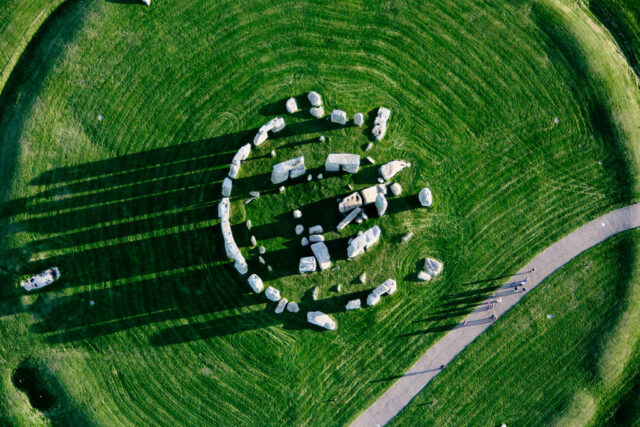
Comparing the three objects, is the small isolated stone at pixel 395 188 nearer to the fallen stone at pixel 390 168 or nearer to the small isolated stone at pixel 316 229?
the fallen stone at pixel 390 168

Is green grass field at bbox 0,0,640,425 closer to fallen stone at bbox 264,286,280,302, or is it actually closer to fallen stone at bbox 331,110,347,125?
fallen stone at bbox 264,286,280,302

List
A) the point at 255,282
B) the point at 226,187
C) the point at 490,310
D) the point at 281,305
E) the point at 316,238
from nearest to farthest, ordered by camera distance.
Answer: the point at 255,282, the point at 226,187, the point at 316,238, the point at 281,305, the point at 490,310

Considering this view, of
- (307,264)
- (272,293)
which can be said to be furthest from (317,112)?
(272,293)

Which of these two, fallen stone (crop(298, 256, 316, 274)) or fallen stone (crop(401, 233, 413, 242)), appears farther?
fallen stone (crop(401, 233, 413, 242))

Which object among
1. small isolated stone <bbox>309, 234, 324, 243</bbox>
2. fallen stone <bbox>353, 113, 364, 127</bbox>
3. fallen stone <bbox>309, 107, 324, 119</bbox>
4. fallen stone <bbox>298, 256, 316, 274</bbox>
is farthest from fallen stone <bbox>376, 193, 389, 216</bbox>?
fallen stone <bbox>309, 107, 324, 119</bbox>

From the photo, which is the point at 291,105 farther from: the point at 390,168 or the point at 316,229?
the point at 316,229

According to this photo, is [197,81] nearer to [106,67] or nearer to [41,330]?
[106,67]

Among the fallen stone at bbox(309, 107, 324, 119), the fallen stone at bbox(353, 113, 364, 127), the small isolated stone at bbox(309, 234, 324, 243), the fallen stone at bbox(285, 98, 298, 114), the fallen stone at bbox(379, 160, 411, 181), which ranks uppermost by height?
the fallen stone at bbox(285, 98, 298, 114)
